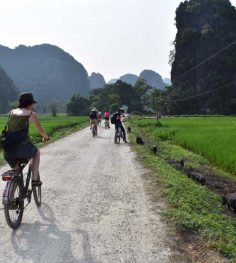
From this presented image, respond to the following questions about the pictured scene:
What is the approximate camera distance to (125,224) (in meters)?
5.80

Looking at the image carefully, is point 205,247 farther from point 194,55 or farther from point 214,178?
point 194,55

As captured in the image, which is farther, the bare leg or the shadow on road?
the bare leg

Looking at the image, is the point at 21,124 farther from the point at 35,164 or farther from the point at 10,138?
the point at 35,164

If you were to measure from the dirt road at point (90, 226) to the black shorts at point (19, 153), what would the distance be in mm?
991

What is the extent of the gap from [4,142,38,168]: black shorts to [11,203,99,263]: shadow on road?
1001mm

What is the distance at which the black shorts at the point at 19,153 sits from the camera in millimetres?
5586

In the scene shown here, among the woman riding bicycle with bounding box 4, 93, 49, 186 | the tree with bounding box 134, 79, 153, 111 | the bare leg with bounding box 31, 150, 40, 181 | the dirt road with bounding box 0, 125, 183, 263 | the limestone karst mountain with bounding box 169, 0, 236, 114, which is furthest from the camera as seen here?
the tree with bounding box 134, 79, 153, 111

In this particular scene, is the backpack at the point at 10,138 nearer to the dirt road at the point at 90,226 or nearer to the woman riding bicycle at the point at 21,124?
the woman riding bicycle at the point at 21,124

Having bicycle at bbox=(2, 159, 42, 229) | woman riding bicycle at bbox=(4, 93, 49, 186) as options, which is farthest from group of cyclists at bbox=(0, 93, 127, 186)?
bicycle at bbox=(2, 159, 42, 229)

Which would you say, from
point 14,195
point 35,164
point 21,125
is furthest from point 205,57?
point 14,195

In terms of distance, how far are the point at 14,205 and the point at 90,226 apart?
1150mm

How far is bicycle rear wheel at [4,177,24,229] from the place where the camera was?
531 cm

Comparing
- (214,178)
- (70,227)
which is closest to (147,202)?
(70,227)

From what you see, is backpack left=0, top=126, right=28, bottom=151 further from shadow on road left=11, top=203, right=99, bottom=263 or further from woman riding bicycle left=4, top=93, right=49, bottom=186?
shadow on road left=11, top=203, right=99, bottom=263
